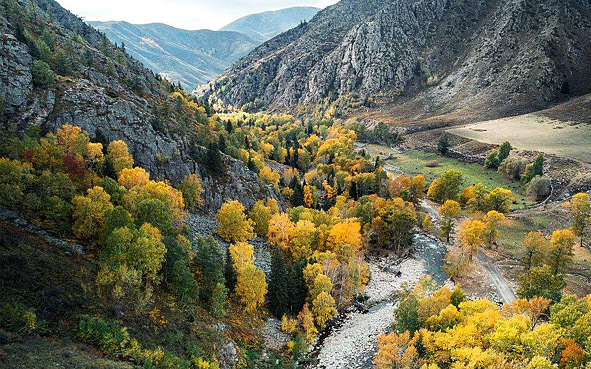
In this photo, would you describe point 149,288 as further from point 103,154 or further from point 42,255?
point 103,154

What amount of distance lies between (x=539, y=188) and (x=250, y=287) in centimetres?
12241

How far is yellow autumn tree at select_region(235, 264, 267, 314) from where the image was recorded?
62.8 m

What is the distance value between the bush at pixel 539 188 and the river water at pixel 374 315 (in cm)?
5474

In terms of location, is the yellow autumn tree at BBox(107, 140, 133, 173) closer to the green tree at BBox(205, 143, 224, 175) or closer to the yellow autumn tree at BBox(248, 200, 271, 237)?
the green tree at BBox(205, 143, 224, 175)

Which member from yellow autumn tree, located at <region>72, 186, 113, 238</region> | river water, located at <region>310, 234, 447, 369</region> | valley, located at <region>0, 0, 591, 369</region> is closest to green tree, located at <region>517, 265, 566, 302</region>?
valley, located at <region>0, 0, 591, 369</region>

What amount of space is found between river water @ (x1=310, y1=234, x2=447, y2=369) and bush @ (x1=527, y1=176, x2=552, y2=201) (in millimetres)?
54741

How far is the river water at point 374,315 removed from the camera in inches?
2335

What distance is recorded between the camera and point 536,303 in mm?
57375

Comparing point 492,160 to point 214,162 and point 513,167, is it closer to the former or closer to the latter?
point 513,167

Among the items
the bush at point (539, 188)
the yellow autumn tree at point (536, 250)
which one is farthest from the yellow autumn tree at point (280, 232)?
the bush at point (539, 188)

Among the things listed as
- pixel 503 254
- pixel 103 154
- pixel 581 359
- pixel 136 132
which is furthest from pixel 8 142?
pixel 503 254

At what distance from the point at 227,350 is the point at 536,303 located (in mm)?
48172

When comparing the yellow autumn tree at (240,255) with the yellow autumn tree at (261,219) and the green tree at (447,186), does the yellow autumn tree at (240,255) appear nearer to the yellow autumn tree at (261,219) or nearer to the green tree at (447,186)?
the yellow autumn tree at (261,219)

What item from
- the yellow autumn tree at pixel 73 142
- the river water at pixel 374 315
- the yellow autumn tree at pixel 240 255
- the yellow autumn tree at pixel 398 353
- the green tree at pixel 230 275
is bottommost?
the river water at pixel 374 315
